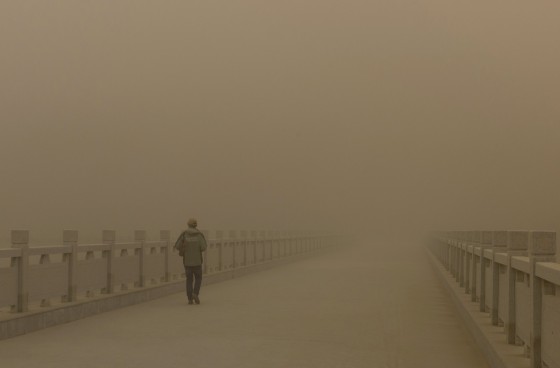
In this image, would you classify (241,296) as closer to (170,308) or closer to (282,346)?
(170,308)

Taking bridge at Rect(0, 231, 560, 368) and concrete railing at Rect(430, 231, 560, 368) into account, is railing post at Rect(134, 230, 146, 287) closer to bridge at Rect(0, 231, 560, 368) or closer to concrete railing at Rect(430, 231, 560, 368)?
bridge at Rect(0, 231, 560, 368)

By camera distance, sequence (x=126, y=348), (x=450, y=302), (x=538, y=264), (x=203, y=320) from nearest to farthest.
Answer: (x=538, y=264)
(x=126, y=348)
(x=203, y=320)
(x=450, y=302)

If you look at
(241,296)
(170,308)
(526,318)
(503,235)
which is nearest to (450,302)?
(241,296)

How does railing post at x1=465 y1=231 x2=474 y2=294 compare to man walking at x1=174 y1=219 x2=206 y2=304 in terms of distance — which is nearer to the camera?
railing post at x1=465 y1=231 x2=474 y2=294

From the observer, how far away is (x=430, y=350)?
12.1 metres

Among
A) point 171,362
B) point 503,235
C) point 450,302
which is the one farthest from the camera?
point 450,302

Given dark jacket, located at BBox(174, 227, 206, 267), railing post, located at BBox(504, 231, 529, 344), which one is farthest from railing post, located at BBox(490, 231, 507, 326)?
dark jacket, located at BBox(174, 227, 206, 267)

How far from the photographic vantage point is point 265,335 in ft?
43.9

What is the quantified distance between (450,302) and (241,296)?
185 inches

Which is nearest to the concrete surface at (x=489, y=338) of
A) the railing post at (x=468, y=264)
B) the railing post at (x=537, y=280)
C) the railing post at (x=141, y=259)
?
the railing post at (x=468, y=264)

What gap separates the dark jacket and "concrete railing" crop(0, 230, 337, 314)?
42.6 inches

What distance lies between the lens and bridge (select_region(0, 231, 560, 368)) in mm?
10078

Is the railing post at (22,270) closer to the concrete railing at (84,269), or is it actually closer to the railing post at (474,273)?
the concrete railing at (84,269)

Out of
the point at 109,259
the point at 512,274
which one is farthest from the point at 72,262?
the point at 512,274
